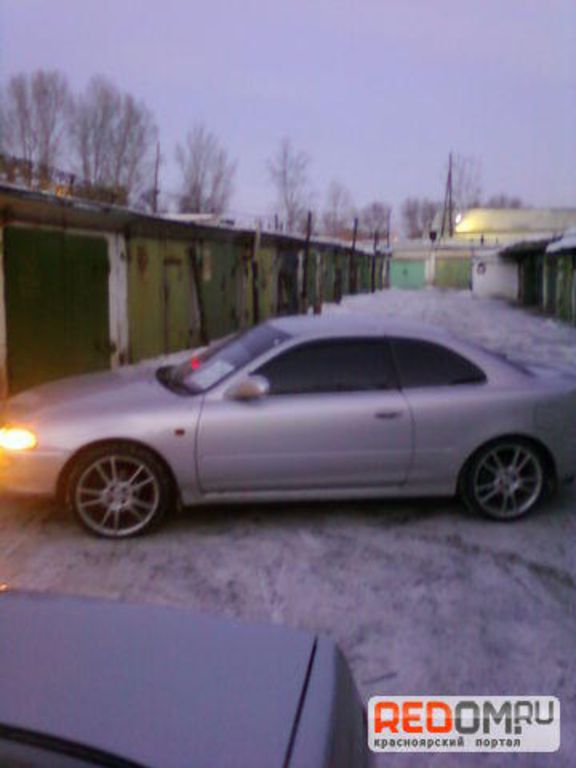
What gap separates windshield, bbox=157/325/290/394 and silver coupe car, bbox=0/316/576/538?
2 centimetres

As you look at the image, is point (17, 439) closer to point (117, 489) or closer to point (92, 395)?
point (92, 395)

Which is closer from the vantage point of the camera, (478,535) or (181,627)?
(181,627)

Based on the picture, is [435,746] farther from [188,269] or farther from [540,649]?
[188,269]

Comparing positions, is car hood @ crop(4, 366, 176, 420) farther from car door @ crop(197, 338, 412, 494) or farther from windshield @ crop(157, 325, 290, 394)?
car door @ crop(197, 338, 412, 494)

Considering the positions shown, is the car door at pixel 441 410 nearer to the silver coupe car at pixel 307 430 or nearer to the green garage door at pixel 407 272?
the silver coupe car at pixel 307 430

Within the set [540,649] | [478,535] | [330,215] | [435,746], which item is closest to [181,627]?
[435,746]

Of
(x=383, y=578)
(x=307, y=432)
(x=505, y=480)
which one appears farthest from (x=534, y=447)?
(x=383, y=578)

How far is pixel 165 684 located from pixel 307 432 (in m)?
3.74

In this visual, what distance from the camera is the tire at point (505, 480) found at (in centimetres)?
603

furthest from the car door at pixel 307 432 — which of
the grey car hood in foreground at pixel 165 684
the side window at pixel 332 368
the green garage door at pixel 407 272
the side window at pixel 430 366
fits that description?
the green garage door at pixel 407 272

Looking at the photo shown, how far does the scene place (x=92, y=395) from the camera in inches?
236

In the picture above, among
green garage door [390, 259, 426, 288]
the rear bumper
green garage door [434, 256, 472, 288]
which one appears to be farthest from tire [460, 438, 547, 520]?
green garage door [390, 259, 426, 288]

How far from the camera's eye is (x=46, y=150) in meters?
47.9

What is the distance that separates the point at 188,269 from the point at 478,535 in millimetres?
12146
